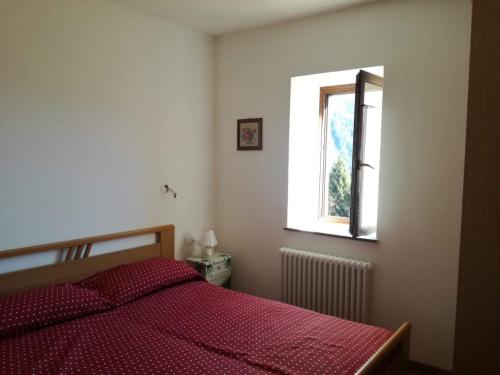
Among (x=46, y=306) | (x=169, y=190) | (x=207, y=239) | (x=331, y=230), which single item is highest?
(x=169, y=190)

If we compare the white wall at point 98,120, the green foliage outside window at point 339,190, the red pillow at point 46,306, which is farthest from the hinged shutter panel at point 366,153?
the red pillow at point 46,306

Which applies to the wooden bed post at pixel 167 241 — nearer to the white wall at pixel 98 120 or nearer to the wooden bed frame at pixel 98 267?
the wooden bed frame at pixel 98 267

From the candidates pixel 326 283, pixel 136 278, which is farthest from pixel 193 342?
pixel 326 283

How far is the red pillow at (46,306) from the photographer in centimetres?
190

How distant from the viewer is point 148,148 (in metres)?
2.98

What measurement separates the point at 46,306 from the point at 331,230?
1.98m

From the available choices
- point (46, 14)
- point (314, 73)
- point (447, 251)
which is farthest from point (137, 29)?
point (447, 251)

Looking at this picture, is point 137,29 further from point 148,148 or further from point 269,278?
point 269,278

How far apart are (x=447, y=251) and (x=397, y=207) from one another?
1.31ft

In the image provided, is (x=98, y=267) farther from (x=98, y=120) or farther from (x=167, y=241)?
(x=98, y=120)

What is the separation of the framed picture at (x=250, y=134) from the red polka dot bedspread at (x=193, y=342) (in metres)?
1.39

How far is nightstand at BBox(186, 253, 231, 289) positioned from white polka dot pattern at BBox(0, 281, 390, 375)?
0.76 m

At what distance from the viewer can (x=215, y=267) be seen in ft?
10.6

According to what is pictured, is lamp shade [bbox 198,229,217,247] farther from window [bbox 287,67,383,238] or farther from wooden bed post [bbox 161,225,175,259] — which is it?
window [bbox 287,67,383,238]
